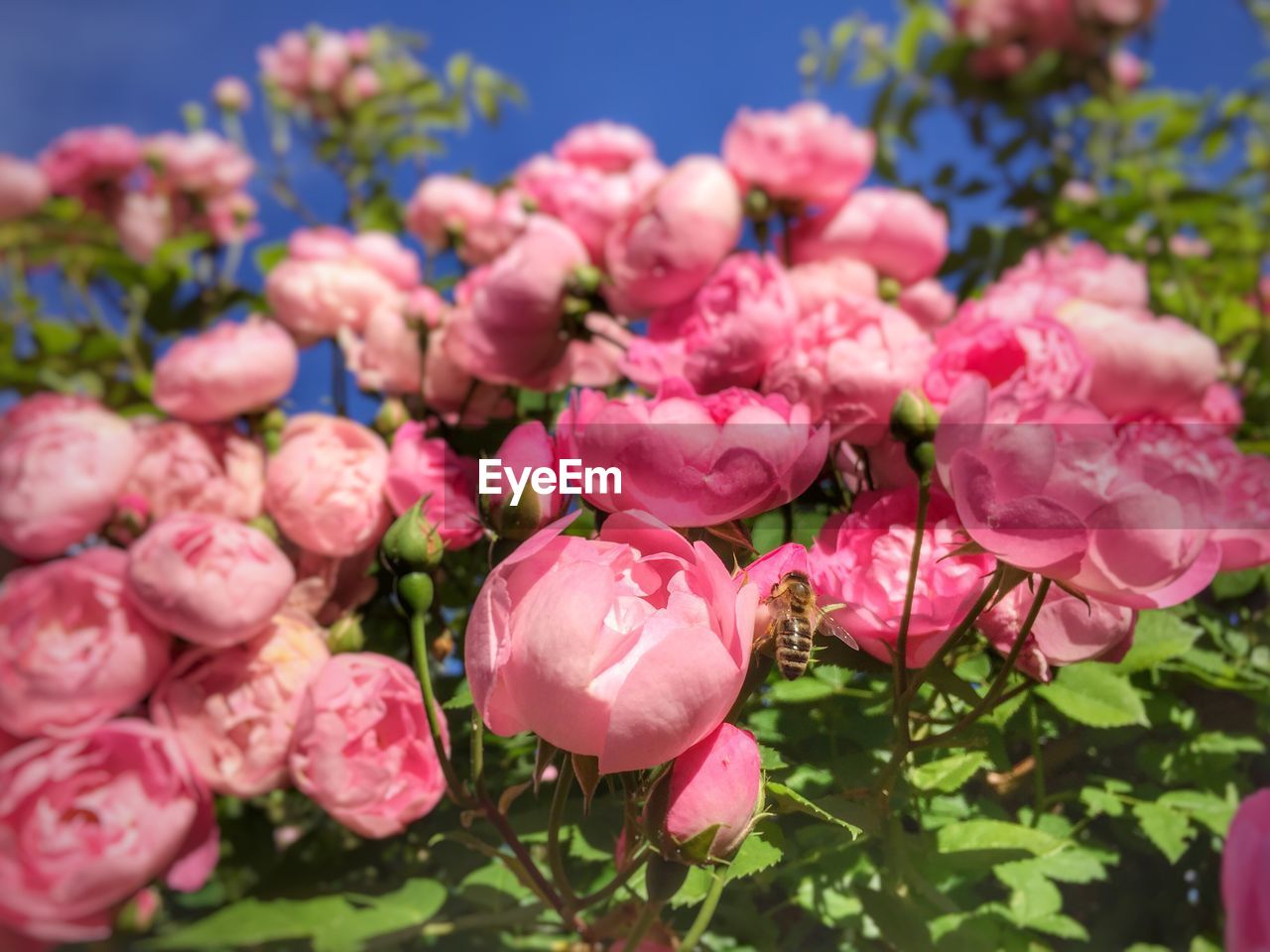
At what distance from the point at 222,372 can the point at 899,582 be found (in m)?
0.38

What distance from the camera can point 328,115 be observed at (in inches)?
45.8

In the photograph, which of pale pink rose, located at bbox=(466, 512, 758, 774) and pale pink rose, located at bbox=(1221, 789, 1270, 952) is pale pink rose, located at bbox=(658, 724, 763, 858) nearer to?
pale pink rose, located at bbox=(466, 512, 758, 774)

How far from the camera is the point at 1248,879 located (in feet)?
0.71

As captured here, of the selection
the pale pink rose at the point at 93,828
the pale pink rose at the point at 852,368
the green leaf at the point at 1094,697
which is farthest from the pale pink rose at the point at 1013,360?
the pale pink rose at the point at 93,828

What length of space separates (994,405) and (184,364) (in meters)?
0.41

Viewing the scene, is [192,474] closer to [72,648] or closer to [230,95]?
[72,648]

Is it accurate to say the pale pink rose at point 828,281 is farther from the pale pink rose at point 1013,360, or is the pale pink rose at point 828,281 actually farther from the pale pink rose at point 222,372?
the pale pink rose at point 222,372

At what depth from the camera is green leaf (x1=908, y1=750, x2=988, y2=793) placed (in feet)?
1.12

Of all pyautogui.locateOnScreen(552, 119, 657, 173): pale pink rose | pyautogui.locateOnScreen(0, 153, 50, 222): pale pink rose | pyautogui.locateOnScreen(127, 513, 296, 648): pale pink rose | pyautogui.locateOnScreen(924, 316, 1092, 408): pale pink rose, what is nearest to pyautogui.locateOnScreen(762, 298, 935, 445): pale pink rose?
pyautogui.locateOnScreen(924, 316, 1092, 408): pale pink rose

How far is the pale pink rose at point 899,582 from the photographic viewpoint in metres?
0.29

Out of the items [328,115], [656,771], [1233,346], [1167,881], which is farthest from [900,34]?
[656,771]

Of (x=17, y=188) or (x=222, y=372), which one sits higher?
(x=17, y=188)

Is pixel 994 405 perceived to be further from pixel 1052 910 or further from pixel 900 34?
pixel 900 34

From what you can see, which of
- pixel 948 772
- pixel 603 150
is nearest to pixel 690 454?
pixel 948 772
